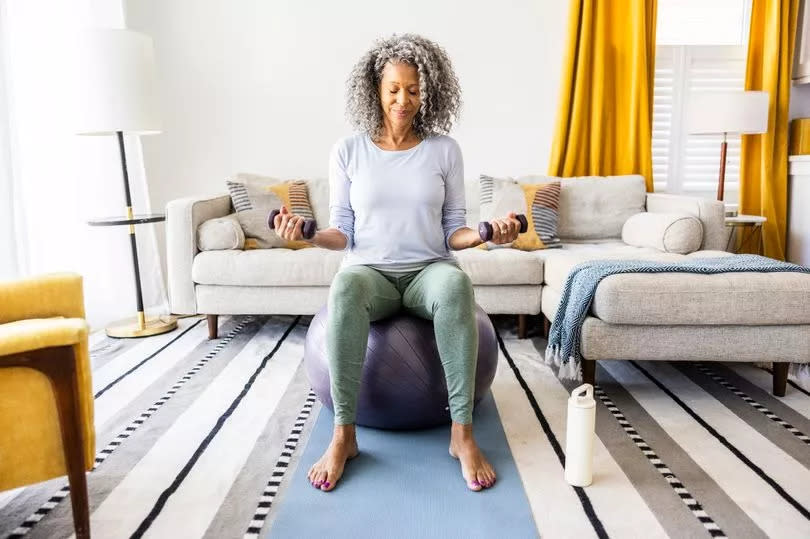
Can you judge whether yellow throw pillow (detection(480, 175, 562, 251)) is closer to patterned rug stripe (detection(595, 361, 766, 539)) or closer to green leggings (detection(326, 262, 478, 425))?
patterned rug stripe (detection(595, 361, 766, 539))

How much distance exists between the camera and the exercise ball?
1613mm

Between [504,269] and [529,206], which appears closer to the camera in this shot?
[504,269]

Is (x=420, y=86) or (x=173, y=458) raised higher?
(x=420, y=86)

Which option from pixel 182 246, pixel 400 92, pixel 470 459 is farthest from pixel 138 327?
pixel 470 459

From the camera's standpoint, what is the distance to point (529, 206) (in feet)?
9.70

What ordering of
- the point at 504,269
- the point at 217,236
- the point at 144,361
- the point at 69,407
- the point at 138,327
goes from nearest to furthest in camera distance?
1. the point at 69,407
2. the point at 144,361
3. the point at 504,269
4. the point at 217,236
5. the point at 138,327

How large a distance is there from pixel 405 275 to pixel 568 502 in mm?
735

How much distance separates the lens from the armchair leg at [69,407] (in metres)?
1.13

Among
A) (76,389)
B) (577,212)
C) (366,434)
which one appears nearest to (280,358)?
(366,434)

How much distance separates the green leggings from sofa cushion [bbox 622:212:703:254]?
59.1 inches

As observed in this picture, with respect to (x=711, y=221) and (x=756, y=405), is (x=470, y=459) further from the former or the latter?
(x=711, y=221)

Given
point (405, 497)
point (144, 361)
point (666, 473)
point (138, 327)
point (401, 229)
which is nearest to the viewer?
point (405, 497)

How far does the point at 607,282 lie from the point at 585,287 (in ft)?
0.28

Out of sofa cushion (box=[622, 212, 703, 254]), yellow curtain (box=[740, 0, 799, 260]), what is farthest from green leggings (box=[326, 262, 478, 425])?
yellow curtain (box=[740, 0, 799, 260])
